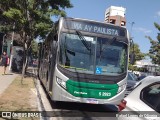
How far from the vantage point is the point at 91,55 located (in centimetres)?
1249

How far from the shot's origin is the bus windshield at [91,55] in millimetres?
12406

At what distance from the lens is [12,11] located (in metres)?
26.5

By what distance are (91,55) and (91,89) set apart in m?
1.20

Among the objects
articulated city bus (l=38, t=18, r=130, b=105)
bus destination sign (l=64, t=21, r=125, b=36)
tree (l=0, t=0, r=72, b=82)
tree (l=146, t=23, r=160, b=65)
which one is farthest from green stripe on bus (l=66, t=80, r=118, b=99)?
tree (l=146, t=23, r=160, b=65)

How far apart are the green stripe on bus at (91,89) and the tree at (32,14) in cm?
1420

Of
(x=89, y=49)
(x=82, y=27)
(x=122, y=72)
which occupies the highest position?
(x=82, y=27)

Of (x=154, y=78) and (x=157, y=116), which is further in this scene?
(x=154, y=78)

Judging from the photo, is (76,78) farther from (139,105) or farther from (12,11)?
(12,11)

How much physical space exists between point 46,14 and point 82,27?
15.3 meters

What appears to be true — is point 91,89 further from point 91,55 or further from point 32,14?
point 32,14

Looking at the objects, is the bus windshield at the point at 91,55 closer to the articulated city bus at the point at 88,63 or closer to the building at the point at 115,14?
the articulated city bus at the point at 88,63

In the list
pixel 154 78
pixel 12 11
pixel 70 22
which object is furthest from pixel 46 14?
pixel 154 78

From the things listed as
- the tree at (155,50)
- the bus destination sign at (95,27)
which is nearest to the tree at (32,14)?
the bus destination sign at (95,27)

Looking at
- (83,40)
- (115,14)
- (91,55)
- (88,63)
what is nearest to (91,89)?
(88,63)
